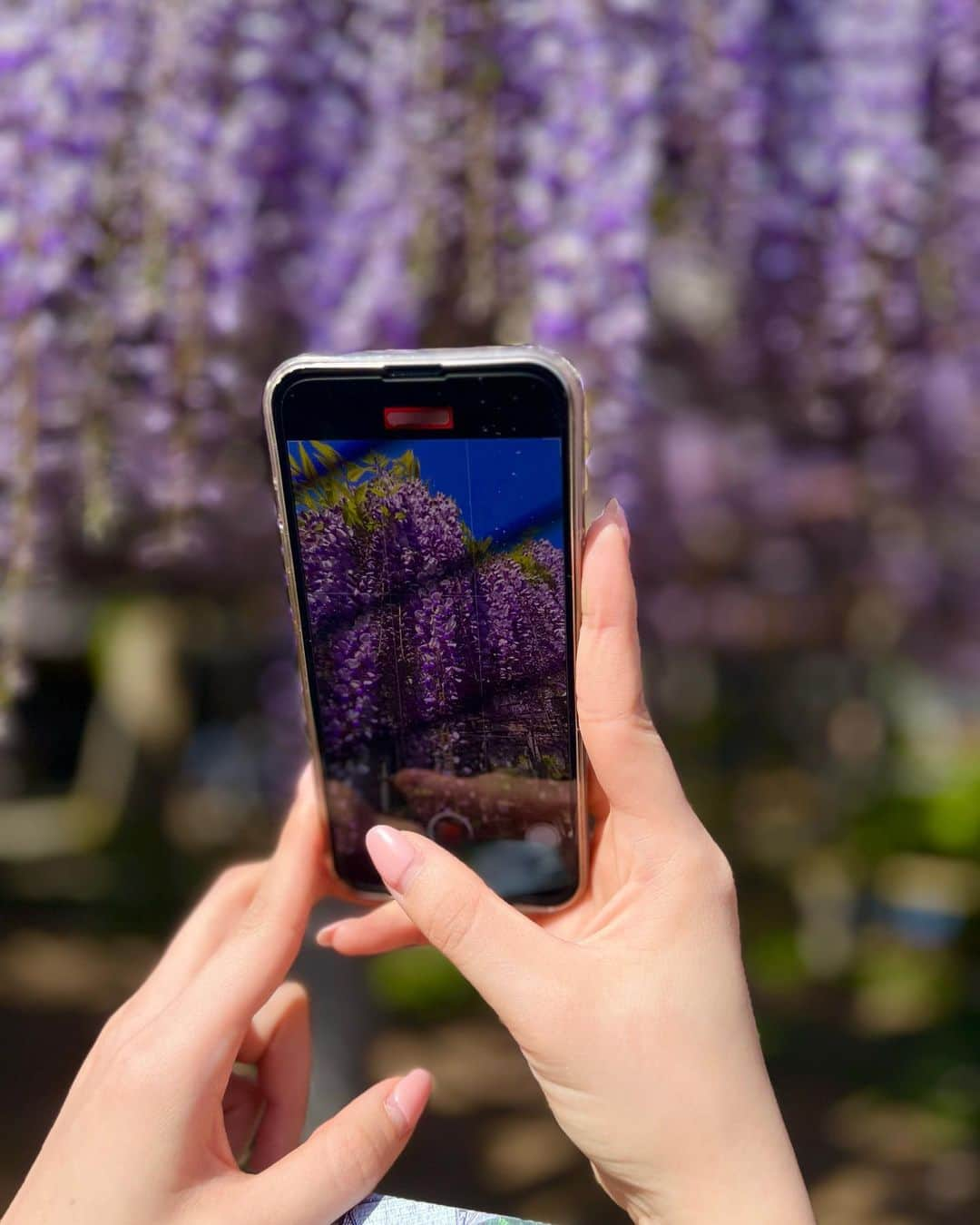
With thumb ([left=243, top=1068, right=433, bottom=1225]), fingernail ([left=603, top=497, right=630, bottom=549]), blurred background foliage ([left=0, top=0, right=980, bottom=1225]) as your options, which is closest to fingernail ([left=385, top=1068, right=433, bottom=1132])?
thumb ([left=243, top=1068, right=433, bottom=1225])

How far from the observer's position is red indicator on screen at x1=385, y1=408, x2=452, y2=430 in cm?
51

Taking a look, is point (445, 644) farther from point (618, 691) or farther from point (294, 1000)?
point (294, 1000)

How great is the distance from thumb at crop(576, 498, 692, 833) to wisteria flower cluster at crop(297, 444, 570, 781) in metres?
0.03

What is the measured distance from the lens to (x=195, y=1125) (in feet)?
1.49

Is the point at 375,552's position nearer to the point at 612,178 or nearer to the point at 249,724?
the point at 612,178

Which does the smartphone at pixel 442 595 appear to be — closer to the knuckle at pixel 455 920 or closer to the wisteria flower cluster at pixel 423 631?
the wisteria flower cluster at pixel 423 631

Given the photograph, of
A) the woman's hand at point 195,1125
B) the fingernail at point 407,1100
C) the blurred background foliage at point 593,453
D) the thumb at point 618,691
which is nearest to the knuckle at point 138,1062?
the woman's hand at point 195,1125

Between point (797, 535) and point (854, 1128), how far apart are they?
2.60 ft

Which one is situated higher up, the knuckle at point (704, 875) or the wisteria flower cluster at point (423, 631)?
the wisteria flower cluster at point (423, 631)

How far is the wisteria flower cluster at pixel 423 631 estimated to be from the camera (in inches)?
20.9

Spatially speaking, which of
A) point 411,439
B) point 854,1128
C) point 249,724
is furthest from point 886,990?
point 411,439

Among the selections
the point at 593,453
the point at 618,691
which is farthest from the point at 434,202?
the point at 618,691

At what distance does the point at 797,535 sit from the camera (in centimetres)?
141

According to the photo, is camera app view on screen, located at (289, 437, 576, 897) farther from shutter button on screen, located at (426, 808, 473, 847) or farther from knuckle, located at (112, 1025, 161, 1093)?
knuckle, located at (112, 1025, 161, 1093)
